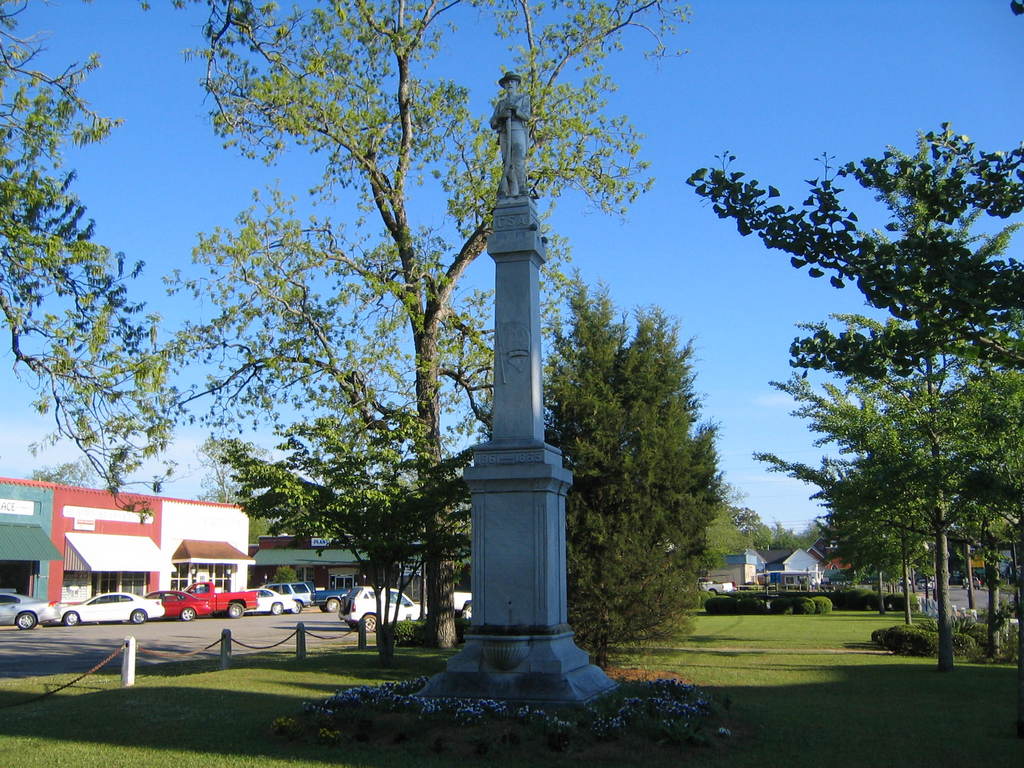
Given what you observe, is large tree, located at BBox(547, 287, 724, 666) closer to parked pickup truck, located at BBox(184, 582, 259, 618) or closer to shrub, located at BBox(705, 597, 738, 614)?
shrub, located at BBox(705, 597, 738, 614)

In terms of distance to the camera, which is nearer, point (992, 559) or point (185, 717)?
point (185, 717)

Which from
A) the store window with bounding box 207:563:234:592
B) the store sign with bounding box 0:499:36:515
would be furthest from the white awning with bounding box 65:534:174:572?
the store window with bounding box 207:563:234:592

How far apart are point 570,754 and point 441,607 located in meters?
14.9

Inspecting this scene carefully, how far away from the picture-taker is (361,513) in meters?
17.5

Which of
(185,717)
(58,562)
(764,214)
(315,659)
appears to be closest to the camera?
(764,214)

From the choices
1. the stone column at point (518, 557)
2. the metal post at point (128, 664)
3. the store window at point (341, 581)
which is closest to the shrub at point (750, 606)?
the store window at point (341, 581)

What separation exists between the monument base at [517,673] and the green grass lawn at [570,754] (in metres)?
1.31

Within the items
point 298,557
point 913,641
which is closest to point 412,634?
point 913,641

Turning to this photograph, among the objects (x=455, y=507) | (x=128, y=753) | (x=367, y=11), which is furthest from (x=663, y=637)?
(x=367, y=11)

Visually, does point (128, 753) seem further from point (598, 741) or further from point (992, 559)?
point (992, 559)

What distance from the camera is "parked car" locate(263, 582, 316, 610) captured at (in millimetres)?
49213

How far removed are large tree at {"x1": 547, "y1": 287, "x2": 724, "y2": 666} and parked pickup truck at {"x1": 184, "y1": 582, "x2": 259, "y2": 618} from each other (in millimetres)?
30182

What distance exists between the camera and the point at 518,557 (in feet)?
35.0

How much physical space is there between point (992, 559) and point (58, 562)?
3780 cm
